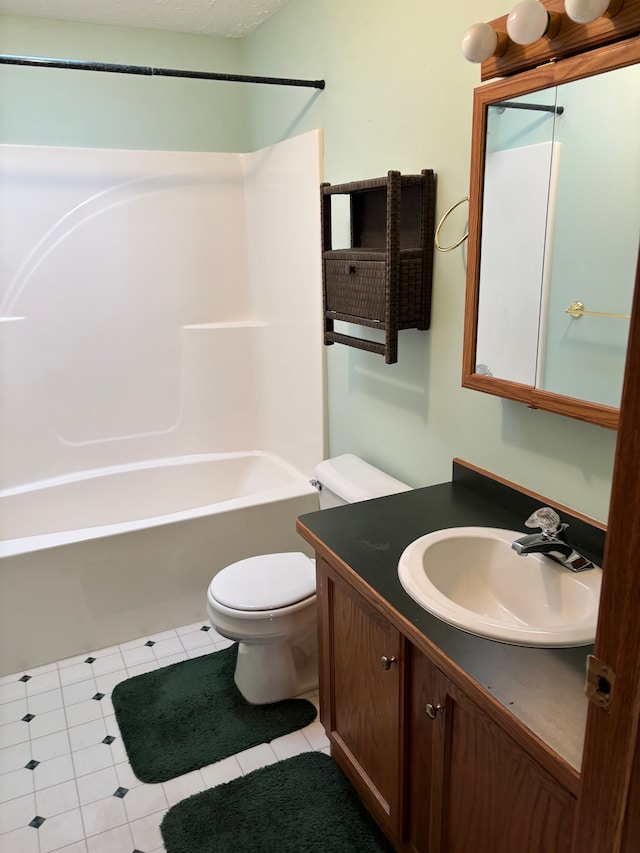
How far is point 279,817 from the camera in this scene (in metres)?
Answer: 1.78

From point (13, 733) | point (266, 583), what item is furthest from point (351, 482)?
Result: point (13, 733)

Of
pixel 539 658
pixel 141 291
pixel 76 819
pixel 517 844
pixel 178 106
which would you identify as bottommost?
pixel 76 819

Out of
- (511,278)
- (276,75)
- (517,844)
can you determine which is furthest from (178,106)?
(517,844)

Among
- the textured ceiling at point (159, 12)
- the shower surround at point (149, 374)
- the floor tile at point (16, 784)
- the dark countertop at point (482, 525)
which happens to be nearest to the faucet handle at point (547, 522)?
the dark countertop at point (482, 525)

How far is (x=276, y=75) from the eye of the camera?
287cm

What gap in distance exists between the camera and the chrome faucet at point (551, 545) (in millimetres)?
1407

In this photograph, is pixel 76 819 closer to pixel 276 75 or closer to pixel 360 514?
pixel 360 514

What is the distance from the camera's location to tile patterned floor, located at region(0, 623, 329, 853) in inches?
70.0

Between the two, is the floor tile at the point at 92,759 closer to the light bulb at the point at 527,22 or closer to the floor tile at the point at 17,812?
the floor tile at the point at 17,812

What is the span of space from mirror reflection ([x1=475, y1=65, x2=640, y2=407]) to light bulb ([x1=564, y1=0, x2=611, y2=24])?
0.39 feet

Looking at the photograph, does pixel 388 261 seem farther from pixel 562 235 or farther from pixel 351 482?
pixel 351 482

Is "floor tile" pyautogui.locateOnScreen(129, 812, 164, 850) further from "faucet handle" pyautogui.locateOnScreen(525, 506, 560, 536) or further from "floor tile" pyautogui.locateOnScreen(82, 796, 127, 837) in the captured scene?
"faucet handle" pyautogui.locateOnScreen(525, 506, 560, 536)

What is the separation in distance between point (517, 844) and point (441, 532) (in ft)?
2.21

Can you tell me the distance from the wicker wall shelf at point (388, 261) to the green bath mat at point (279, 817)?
1295mm
